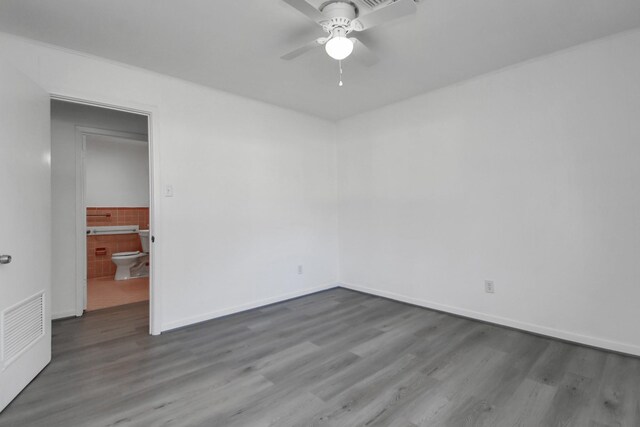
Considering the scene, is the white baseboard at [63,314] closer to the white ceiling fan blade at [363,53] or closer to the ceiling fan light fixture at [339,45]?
the ceiling fan light fixture at [339,45]

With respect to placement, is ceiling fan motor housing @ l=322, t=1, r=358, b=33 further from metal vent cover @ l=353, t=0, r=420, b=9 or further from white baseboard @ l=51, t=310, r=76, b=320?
white baseboard @ l=51, t=310, r=76, b=320

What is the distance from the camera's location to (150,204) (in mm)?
2885

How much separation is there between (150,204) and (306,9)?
2217 mm

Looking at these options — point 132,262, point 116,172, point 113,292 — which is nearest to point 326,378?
point 113,292

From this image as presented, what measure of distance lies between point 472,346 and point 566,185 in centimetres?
157

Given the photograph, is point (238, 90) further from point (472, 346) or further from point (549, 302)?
point (549, 302)

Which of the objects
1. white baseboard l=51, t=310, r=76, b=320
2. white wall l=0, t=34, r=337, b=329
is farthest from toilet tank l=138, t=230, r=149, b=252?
white wall l=0, t=34, r=337, b=329

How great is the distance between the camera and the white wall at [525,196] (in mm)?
2346

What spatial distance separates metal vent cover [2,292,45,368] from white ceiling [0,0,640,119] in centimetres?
192

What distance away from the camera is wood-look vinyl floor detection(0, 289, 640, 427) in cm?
166

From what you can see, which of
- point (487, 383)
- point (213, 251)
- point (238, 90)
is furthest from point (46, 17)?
point (487, 383)

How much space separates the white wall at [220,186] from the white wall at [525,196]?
3.17 feet

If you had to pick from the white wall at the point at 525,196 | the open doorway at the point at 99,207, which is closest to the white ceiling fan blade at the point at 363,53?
the white wall at the point at 525,196

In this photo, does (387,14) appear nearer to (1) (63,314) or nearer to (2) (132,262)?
(1) (63,314)
